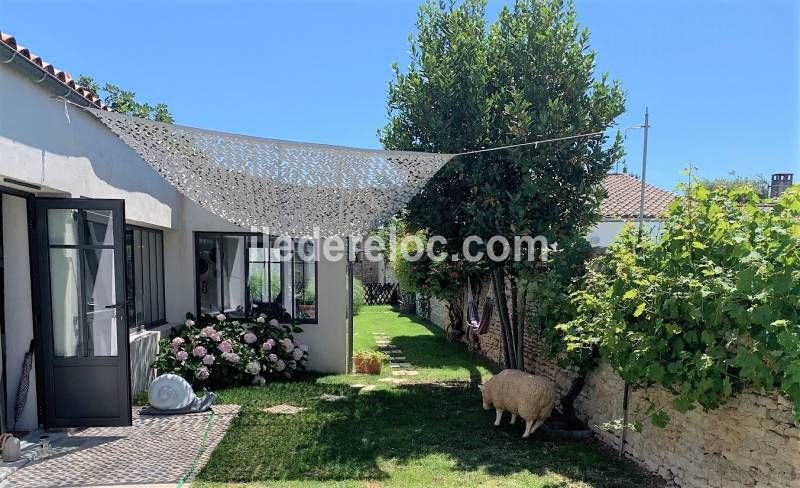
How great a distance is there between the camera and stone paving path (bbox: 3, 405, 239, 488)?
3285 millimetres

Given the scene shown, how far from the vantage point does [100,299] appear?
4371mm

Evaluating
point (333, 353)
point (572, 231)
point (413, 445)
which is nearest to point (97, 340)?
point (413, 445)

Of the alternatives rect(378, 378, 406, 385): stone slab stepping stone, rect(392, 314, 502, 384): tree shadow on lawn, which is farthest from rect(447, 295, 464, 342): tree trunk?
rect(378, 378, 406, 385): stone slab stepping stone

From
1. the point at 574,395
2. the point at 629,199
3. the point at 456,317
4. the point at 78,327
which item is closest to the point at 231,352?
the point at 78,327

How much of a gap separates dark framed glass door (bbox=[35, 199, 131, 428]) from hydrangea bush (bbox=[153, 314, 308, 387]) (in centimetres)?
158

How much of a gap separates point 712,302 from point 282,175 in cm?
335

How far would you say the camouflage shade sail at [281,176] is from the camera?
3.89 metres

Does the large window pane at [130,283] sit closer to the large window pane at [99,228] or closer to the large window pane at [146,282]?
the large window pane at [146,282]

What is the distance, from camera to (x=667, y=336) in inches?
116

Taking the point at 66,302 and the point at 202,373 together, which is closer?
the point at 66,302

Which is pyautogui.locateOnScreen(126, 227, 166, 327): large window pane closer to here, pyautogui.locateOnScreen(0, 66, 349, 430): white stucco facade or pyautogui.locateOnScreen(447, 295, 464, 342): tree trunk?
pyautogui.locateOnScreen(0, 66, 349, 430): white stucco facade

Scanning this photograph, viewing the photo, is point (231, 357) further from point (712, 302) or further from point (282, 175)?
point (712, 302)

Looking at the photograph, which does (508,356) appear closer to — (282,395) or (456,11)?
(282,395)

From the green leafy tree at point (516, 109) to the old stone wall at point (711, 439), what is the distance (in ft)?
5.61
